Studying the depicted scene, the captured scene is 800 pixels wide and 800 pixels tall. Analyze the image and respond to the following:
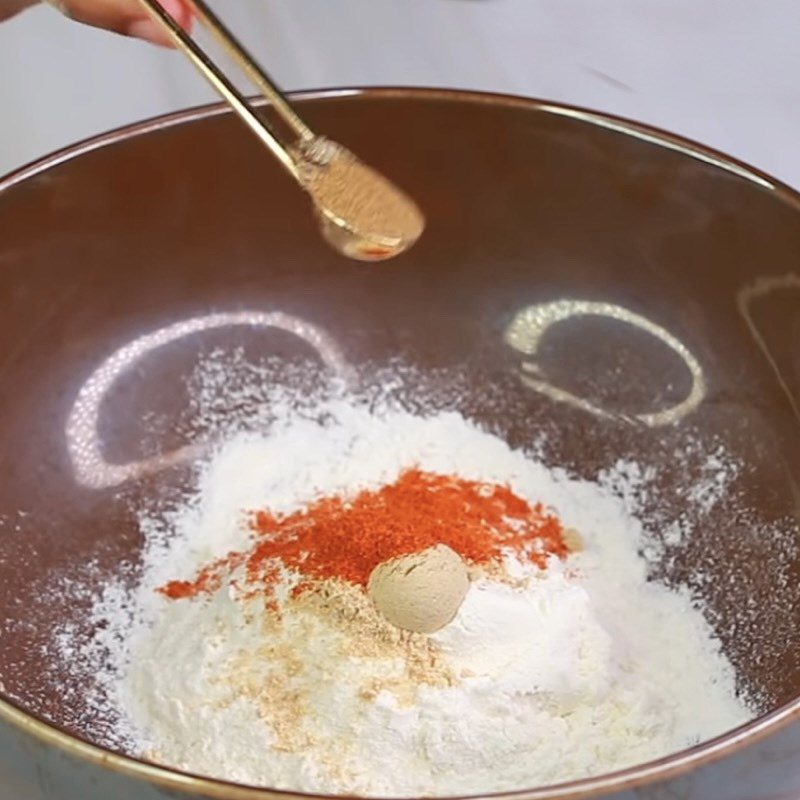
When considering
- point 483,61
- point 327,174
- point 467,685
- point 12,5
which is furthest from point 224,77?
point 483,61

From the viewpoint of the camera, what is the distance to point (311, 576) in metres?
0.79

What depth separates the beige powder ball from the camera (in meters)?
0.72

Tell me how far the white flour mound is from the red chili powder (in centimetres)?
2

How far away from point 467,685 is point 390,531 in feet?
0.43

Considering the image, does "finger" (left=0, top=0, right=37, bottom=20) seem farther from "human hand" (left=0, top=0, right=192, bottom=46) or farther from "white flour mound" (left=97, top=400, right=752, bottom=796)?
"white flour mound" (left=97, top=400, right=752, bottom=796)

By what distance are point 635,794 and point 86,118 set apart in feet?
3.28

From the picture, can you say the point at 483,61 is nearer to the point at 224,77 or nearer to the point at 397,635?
the point at 224,77

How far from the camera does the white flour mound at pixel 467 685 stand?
2.32ft

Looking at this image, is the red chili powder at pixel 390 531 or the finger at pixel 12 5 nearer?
the red chili powder at pixel 390 531

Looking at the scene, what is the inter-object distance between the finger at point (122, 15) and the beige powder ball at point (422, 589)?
420 mm

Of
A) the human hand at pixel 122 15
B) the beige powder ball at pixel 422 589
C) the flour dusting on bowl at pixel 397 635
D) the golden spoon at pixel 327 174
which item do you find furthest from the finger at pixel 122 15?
the beige powder ball at pixel 422 589

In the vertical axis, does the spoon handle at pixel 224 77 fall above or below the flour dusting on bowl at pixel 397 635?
above

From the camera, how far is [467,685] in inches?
29.0

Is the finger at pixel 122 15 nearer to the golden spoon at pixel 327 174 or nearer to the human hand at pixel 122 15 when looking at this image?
the human hand at pixel 122 15
